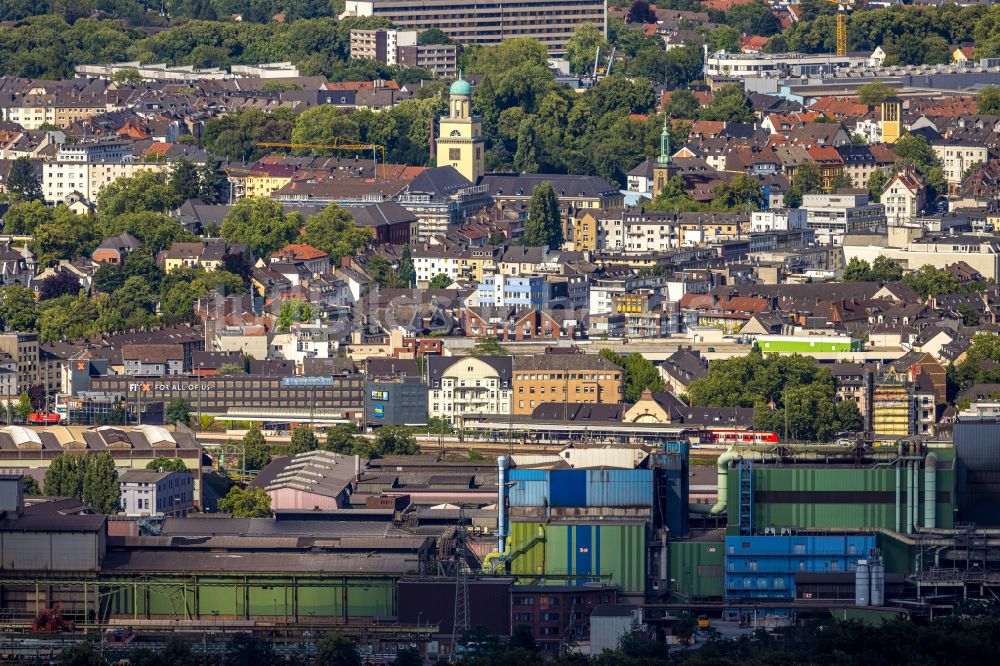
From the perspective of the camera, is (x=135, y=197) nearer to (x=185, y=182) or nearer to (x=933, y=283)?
(x=185, y=182)

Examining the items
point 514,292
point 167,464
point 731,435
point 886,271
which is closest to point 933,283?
point 886,271

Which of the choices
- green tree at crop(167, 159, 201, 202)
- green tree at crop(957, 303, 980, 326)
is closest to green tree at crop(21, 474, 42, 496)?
green tree at crop(957, 303, 980, 326)

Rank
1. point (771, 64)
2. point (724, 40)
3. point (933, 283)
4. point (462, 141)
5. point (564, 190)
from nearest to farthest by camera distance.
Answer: point (933, 283) → point (564, 190) → point (462, 141) → point (771, 64) → point (724, 40)

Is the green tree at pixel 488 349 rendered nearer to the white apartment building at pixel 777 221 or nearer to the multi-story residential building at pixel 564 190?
the white apartment building at pixel 777 221

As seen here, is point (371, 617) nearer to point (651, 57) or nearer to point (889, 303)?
point (889, 303)

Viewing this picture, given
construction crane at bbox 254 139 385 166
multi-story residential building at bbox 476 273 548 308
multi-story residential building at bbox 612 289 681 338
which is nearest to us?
multi-story residential building at bbox 612 289 681 338

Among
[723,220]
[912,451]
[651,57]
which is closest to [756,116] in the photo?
[651,57]

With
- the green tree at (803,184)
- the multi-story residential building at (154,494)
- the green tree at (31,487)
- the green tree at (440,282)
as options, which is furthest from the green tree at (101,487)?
the green tree at (803,184)

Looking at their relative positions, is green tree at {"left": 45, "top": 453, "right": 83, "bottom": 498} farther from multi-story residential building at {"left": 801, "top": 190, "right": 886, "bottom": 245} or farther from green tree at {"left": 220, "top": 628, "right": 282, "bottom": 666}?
multi-story residential building at {"left": 801, "top": 190, "right": 886, "bottom": 245}
